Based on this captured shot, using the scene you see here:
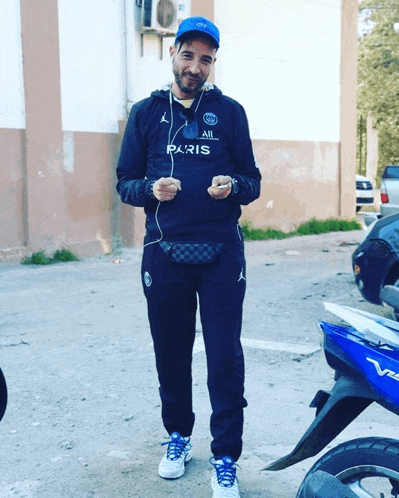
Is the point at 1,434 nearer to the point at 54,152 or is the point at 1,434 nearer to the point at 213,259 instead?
the point at 213,259

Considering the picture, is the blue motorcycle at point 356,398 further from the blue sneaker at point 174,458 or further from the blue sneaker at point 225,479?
the blue sneaker at point 174,458

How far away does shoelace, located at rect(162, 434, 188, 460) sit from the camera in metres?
3.40

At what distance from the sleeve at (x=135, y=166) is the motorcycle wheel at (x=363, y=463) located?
1.42 metres

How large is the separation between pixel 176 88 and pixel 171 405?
4.74ft

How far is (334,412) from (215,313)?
950 millimetres

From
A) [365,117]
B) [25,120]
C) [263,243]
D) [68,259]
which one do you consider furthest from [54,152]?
[365,117]

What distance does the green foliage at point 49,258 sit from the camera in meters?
9.92

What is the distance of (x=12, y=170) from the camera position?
978cm

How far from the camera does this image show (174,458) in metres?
3.39

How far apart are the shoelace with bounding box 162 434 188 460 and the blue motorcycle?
3.70ft

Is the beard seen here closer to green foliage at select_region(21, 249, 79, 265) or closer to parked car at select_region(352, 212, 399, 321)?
parked car at select_region(352, 212, 399, 321)

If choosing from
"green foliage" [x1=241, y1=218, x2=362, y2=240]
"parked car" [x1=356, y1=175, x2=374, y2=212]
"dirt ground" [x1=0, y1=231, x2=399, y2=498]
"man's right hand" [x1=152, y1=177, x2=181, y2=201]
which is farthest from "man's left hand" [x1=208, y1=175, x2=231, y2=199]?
"parked car" [x1=356, y1=175, x2=374, y2=212]

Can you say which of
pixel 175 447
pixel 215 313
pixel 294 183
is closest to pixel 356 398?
pixel 215 313

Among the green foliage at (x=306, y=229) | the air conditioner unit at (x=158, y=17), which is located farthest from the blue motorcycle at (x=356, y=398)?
the green foliage at (x=306, y=229)
